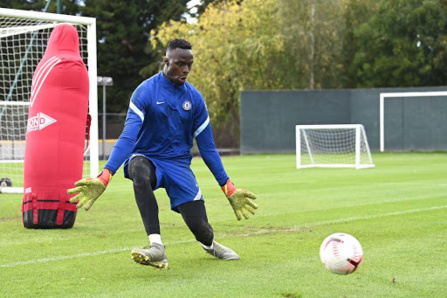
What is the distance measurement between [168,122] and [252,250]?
1757mm

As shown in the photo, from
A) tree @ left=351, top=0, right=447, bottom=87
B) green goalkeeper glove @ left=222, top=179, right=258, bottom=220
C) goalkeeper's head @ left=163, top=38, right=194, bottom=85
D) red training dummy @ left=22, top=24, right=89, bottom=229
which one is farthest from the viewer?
tree @ left=351, top=0, right=447, bottom=87

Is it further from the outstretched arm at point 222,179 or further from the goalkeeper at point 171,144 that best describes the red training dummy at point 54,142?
the outstretched arm at point 222,179

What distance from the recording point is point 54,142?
9961mm

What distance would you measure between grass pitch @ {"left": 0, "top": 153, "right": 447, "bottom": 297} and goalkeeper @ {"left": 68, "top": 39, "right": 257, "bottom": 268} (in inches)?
20.5

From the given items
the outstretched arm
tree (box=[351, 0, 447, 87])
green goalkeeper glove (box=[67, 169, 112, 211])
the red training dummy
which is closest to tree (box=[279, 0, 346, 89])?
tree (box=[351, 0, 447, 87])

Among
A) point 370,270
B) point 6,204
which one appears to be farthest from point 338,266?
point 6,204

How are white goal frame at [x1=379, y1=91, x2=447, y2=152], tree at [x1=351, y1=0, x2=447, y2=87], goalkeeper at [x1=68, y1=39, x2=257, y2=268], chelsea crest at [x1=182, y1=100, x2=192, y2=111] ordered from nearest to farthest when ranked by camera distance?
goalkeeper at [x1=68, y1=39, x2=257, y2=268] < chelsea crest at [x1=182, y1=100, x2=192, y2=111] < white goal frame at [x1=379, y1=91, x2=447, y2=152] < tree at [x1=351, y1=0, x2=447, y2=87]

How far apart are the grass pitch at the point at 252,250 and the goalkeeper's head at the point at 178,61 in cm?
168

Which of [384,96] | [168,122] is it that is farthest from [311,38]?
[168,122]

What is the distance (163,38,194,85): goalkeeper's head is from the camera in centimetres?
705

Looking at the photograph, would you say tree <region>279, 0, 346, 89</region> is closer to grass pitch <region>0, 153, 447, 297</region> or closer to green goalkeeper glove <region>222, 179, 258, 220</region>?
grass pitch <region>0, 153, 447, 297</region>

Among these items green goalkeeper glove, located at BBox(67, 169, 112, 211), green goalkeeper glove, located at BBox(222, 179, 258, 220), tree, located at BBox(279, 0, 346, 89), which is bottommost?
green goalkeeper glove, located at BBox(222, 179, 258, 220)

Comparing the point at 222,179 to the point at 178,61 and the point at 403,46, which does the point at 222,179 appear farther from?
the point at 403,46

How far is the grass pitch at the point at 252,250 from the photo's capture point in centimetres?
603
